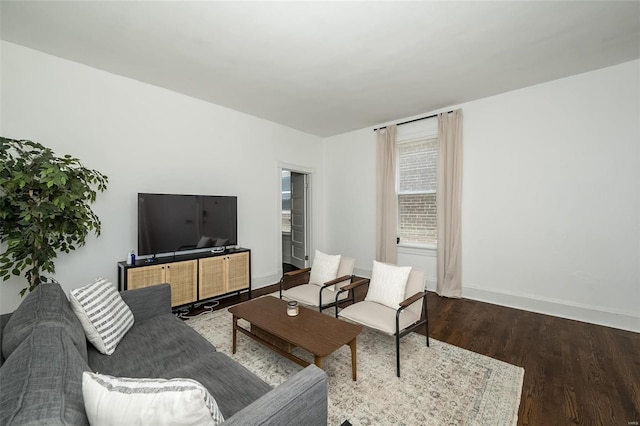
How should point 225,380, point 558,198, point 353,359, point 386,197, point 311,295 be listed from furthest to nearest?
point 386,197 < point 558,198 < point 311,295 < point 353,359 < point 225,380

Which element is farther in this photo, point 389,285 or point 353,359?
point 389,285

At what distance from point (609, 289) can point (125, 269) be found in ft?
18.0

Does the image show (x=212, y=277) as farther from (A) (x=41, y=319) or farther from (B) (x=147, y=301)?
(A) (x=41, y=319)

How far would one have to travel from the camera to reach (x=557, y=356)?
240 centimetres

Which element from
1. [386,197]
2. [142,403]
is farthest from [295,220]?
[142,403]

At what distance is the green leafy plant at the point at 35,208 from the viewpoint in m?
2.11

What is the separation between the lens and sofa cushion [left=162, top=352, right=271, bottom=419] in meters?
1.31

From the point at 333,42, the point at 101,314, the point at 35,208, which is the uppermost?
the point at 333,42

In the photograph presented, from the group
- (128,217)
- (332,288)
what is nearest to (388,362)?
(332,288)

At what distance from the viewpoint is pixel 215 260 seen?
3547 millimetres

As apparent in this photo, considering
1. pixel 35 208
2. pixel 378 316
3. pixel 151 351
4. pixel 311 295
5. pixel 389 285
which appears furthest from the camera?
pixel 311 295

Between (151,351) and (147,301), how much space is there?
0.62 m

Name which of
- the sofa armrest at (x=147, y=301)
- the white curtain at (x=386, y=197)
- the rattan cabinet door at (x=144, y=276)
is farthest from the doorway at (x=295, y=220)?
the sofa armrest at (x=147, y=301)

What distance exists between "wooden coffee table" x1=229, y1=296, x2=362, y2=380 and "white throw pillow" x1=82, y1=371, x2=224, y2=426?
1068mm
